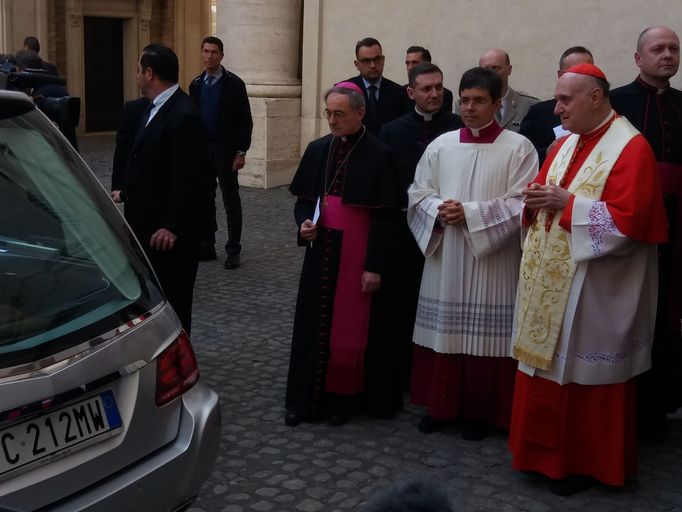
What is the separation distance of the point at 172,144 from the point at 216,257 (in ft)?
12.8

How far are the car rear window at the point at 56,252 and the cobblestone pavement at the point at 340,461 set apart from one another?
1247 mm

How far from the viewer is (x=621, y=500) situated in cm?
453

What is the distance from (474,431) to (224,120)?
15.9ft

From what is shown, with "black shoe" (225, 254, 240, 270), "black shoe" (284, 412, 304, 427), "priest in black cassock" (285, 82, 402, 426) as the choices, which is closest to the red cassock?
"priest in black cassock" (285, 82, 402, 426)

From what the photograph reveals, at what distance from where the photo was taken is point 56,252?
338cm

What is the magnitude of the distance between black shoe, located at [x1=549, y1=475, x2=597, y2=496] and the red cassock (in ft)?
0.10

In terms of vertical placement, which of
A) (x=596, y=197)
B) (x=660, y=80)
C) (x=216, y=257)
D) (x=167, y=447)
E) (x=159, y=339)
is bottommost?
(x=216, y=257)

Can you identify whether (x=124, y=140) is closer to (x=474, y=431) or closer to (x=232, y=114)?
(x=474, y=431)

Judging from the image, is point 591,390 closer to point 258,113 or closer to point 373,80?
point 373,80

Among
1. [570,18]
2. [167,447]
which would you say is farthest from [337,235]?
[570,18]

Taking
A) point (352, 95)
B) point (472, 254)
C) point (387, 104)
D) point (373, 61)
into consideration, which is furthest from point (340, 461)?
point (373, 61)

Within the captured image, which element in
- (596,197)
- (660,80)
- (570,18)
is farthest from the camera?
(570,18)

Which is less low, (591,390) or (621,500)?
(591,390)

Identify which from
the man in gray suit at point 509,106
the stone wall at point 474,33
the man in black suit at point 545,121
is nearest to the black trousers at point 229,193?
the man in gray suit at point 509,106
